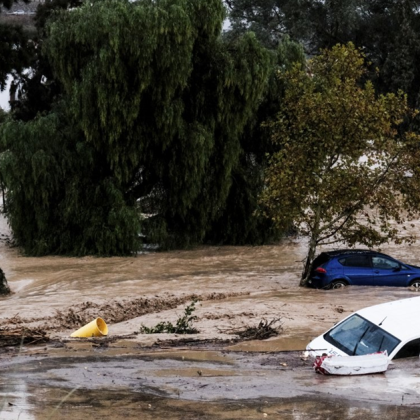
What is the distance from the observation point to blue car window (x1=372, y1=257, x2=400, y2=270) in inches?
917

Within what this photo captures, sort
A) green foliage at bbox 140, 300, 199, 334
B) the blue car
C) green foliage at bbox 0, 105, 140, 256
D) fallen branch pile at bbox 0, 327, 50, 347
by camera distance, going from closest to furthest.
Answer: fallen branch pile at bbox 0, 327, 50, 347 < green foliage at bbox 140, 300, 199, 334 < the blue car < green foliage at bbox 0, 105, 140, 256

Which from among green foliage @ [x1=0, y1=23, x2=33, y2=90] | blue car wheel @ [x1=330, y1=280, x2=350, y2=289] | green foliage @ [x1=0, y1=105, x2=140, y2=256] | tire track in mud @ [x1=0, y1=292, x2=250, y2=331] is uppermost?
green foliage @ [x1=0, y1=23, x2=33, y2=90]

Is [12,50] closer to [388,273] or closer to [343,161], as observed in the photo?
[343,161]

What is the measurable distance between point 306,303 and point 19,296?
8.64 meters

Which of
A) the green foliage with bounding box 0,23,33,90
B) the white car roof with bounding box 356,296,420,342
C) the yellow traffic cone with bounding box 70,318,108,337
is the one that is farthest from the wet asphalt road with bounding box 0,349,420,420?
the green foliage with bounding box 0,23,33,90

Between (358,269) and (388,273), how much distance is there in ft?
2.63

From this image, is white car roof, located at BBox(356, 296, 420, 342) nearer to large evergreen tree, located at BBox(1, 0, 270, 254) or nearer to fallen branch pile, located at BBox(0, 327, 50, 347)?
fallen branch pile, located at BBox(0, 327, 50, 347)

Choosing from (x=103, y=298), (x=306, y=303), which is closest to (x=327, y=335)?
(x=306, y=303)

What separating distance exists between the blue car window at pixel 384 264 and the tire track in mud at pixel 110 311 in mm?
3505

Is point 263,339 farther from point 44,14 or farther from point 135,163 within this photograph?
point 44,14

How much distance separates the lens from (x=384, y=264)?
76.7ft

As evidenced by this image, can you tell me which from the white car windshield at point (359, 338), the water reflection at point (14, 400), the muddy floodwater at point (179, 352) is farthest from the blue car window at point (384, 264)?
the water reflection at point (14, 400)

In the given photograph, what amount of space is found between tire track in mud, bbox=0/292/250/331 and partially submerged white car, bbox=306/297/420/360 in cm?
714

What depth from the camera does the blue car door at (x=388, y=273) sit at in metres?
23.1
